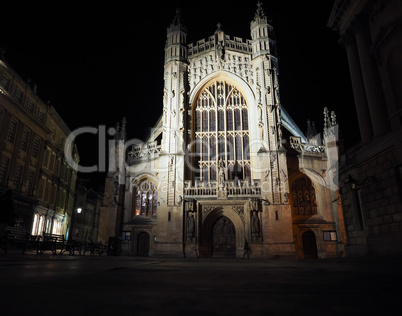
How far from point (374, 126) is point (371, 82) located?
6.84 ft

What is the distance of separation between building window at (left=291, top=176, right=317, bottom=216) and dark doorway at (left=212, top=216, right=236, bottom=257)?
5618 mm

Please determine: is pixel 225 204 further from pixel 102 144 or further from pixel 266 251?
pixel 102 144

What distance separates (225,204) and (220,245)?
11.1 feet

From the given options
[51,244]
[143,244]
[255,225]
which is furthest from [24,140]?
[255,225]

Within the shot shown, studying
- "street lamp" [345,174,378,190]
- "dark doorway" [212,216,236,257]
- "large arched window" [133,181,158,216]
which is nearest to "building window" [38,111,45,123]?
"large arched window" [133,181,158,216]

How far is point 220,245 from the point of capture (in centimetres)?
2205

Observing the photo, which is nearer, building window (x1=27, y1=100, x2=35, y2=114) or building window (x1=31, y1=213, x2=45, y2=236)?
building window (x1=27, y1=100, x2=35, y2=114)

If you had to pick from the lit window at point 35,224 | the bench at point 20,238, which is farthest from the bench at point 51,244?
the lit window at point 35,224

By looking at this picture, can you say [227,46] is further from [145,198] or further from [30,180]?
[30,180]

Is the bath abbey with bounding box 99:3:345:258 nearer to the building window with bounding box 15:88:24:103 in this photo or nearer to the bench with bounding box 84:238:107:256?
the bench with bounding box 84:238:107:256

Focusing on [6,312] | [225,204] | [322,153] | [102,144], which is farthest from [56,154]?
[6,312]

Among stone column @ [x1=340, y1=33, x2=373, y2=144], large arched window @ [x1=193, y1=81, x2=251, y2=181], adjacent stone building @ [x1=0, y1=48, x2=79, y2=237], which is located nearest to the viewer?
stone column @ [x1=340, y1=33, x2=373, y2=144]

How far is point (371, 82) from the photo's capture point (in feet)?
40.2

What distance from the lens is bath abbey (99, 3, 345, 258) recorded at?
2106 cm
